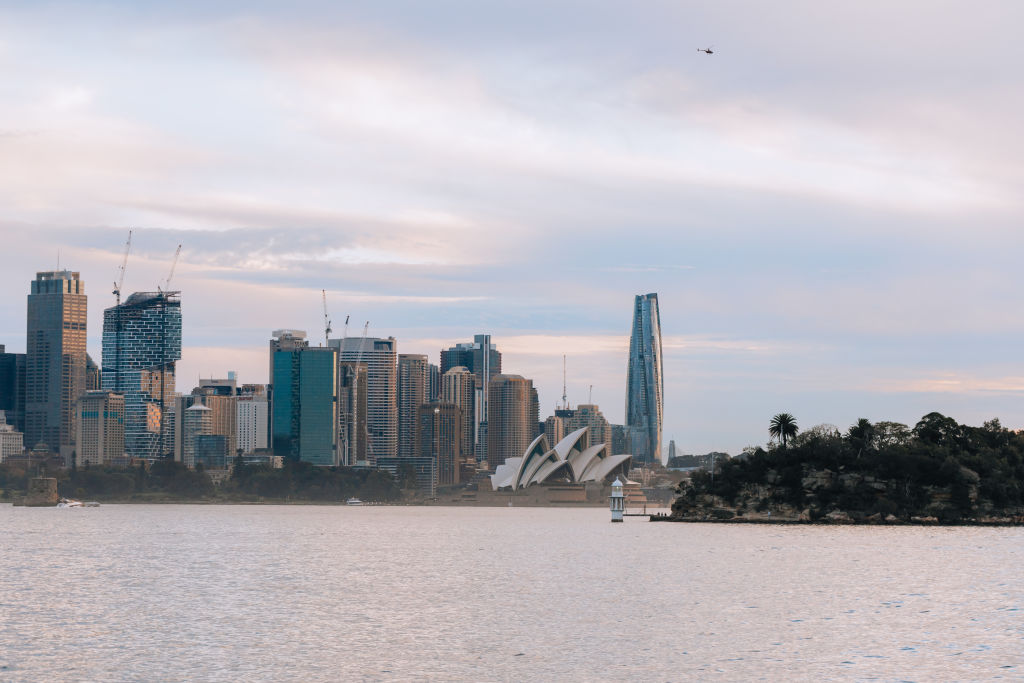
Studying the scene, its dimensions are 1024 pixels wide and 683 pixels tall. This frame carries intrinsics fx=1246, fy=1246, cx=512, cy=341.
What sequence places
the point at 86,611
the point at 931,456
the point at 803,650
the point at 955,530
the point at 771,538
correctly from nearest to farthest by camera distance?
the point at 803,650
the point at 86,611
the point at 771,538
the point at 955,530
the point at 931,456

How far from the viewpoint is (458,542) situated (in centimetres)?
16612

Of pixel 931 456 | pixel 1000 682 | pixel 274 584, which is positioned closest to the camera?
pixel 1000 682

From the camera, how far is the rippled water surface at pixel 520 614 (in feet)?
166

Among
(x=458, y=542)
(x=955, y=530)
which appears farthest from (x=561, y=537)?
(x=955, y=530)

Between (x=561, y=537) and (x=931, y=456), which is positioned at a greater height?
(x=931, y=456)

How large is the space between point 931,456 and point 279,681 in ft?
537

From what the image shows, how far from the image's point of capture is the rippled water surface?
5066cm

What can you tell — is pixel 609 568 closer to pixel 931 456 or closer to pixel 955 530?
pixel 955 530

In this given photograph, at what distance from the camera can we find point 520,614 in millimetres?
71062

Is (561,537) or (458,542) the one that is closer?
(458,542)

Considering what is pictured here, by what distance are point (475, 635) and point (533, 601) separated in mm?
17925

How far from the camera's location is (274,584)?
91938 millimetres

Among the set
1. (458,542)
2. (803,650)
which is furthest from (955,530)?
(803,650)

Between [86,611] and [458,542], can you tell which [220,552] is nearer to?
[458,542]
